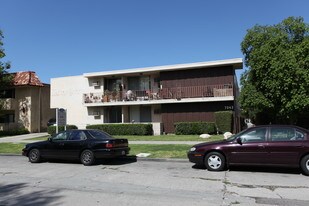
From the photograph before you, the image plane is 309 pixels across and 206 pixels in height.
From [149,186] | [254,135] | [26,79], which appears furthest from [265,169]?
[26,79]

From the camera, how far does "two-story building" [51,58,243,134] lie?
26203mm

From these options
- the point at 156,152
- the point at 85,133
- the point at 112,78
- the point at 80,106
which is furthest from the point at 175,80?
the point at 85,133

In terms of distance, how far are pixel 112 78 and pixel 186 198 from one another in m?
24.8

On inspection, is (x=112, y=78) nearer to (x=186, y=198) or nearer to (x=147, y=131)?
(x=147, y=131)

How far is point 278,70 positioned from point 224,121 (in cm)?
560

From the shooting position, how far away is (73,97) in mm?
31922

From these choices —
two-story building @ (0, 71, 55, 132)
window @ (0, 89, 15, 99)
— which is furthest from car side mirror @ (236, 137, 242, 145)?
window @ (0, 89, 15, 99)

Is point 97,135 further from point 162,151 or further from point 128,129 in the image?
point 128,129

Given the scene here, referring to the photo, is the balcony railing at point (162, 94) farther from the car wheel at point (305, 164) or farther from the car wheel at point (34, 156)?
the car wheel at point (305, 164)

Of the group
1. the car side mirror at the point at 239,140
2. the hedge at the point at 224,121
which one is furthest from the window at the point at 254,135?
the hedge at the point at 224,121

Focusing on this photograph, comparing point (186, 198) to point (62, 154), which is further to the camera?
point (62, 154)

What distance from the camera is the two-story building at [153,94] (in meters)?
26.2

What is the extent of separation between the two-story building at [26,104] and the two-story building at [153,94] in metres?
3.67

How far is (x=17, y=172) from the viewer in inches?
450
